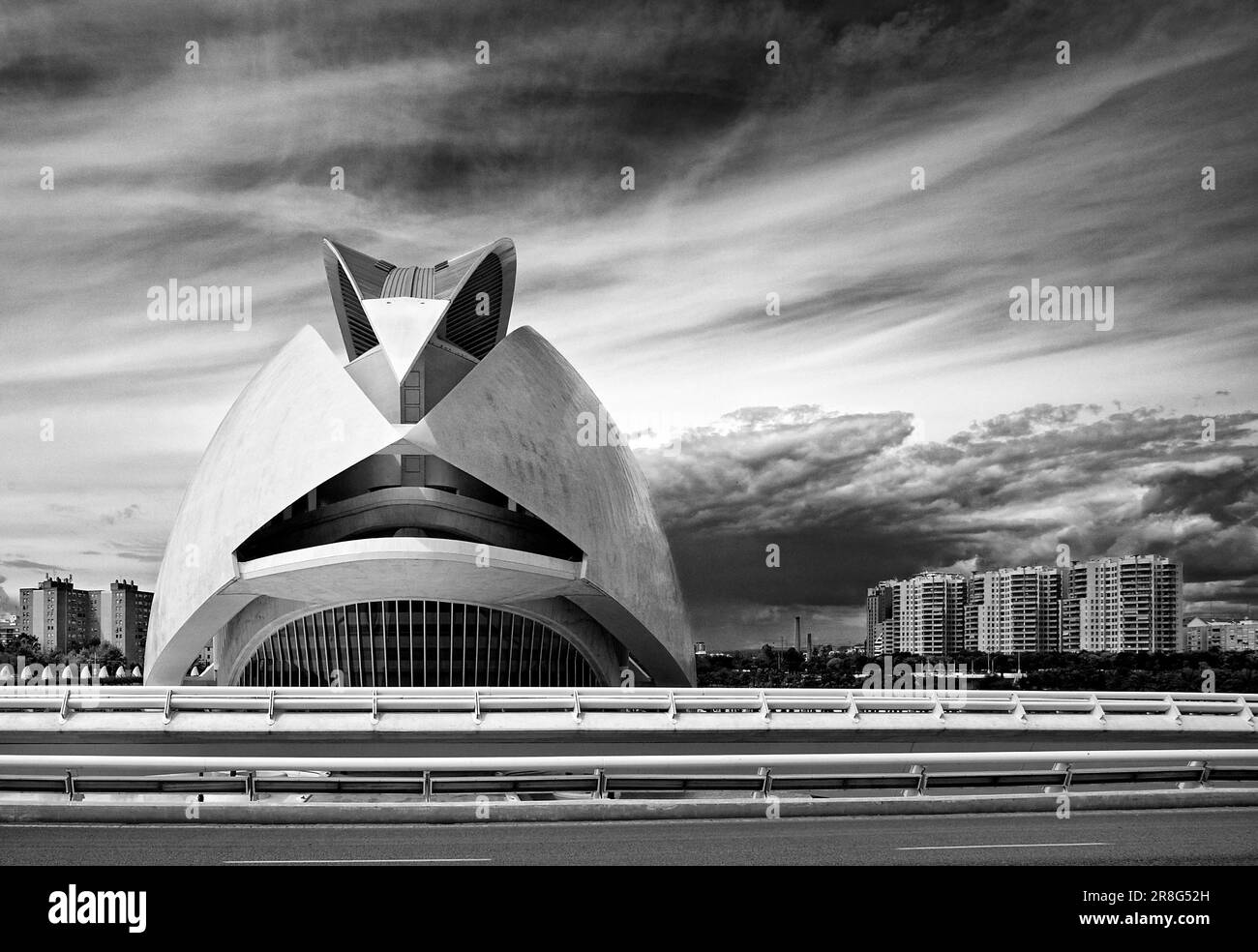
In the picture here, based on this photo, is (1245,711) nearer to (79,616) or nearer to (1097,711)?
(1097,711)

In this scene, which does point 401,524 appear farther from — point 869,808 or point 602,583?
point 869,808

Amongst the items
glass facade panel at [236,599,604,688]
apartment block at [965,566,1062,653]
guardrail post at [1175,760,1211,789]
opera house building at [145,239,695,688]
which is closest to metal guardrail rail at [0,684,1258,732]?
guardrail post at [1175,760,1211,789]

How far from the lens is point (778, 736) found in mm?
20828

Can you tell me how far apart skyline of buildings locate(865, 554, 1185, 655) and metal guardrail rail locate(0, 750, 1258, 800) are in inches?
2089

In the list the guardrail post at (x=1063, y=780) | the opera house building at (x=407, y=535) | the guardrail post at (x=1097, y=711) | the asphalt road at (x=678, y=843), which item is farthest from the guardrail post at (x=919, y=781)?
the opera house building at (x=407, y=535)

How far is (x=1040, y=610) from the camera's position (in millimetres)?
77375

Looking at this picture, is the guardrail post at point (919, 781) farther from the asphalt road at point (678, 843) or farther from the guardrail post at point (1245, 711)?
the guardrail post at point (1245, 711)

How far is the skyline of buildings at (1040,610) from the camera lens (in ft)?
212

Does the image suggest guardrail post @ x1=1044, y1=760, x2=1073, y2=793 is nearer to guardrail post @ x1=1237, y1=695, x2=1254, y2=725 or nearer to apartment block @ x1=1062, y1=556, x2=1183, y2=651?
guardrail post @ x1=1237, y1=695, x2=1254, y2=725

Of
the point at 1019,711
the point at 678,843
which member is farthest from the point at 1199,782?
the point at 678,843

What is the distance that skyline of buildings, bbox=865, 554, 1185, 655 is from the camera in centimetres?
6462

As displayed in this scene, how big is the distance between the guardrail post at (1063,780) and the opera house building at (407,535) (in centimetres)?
1880

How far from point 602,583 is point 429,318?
33.8 ft
